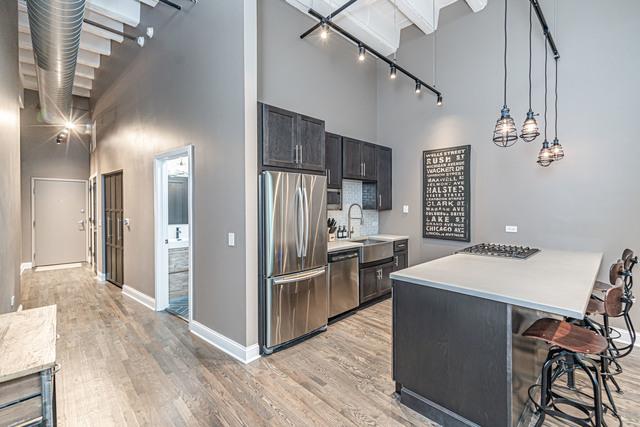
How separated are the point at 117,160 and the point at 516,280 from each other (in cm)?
614

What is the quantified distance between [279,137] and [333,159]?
4.21 ft

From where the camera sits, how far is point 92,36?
4914 millimetres

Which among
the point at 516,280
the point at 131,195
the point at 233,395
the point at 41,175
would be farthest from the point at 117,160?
the point at 516,280

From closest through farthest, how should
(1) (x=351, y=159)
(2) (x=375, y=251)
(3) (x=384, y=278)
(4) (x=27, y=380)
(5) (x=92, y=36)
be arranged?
(4) (x=27, y=380), (2) (x=375, y=251), (1) (x=351, y=159), (3) (x=384, y=278), (5) (x=92, y=36)

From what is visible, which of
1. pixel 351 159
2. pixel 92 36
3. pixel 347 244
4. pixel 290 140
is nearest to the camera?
pixel 290 140

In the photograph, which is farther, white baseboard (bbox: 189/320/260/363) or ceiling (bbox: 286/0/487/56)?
ceiling (bbox: 286/0/487/56)

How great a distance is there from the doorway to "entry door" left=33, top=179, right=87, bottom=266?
8.03 ft

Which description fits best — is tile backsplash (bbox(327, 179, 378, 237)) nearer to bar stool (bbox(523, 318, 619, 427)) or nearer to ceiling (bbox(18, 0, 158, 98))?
bar stool (bbox(523, 318, 619, 427))

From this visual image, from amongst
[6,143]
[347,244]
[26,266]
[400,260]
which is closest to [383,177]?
[400,260]

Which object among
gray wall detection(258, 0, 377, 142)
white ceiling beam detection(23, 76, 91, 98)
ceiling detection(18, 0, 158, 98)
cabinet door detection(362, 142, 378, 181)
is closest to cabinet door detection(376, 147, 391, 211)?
cabinet door detection(362, 142, 378, 181)

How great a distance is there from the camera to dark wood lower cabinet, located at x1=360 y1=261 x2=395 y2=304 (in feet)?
13.8

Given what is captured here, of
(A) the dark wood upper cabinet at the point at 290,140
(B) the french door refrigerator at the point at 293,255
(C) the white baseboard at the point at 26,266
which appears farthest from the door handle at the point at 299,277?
(C) the white baseboard at the point at 26,266

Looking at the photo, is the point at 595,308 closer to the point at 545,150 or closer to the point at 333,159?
the point at 545,150

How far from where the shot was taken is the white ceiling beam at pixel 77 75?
219 inches
